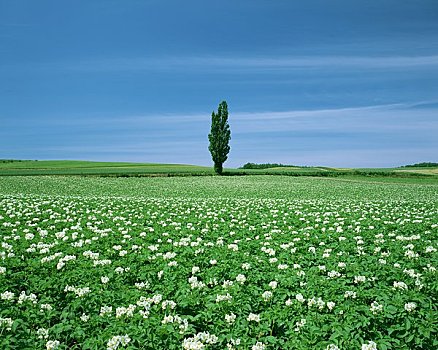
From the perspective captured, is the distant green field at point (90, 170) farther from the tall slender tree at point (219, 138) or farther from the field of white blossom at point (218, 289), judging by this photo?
the field of white blossom at point (218, 289)

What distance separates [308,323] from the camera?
178 inches

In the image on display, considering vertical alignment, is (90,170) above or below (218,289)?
above

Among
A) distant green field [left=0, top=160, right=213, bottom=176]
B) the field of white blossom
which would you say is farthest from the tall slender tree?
the field of white blossom

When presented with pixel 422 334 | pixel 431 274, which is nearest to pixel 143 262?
pixel 422 334

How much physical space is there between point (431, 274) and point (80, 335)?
20.7 ft

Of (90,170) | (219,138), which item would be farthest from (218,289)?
(90,170)

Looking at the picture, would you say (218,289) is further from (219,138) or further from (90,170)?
(90,170)

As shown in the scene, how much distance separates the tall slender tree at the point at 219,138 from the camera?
67312 mm

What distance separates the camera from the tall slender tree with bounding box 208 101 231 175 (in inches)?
2650

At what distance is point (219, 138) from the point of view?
6731 centimetres

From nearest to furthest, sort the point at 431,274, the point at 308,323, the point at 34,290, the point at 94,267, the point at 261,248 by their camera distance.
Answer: the point at 308,323 < the point at 34,290 < the point at 431,274 < the point at 94,267 < the point at 261,248

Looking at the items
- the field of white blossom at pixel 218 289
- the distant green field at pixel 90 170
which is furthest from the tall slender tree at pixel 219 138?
the field of white blossom at pixel 218 289

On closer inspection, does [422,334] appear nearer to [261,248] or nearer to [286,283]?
[286,283]

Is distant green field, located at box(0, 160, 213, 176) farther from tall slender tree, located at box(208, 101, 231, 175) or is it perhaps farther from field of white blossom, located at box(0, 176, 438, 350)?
field of white blossom, located at box(0, 176, 438, 350)
